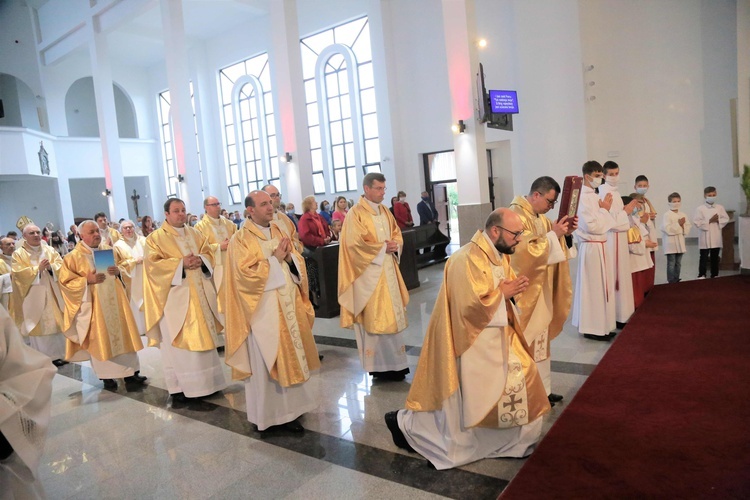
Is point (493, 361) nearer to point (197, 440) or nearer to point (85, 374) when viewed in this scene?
point (197, 440)

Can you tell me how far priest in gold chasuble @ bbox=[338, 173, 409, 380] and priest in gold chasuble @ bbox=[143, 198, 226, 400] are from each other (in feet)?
4.69

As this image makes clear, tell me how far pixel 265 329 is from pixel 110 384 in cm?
311

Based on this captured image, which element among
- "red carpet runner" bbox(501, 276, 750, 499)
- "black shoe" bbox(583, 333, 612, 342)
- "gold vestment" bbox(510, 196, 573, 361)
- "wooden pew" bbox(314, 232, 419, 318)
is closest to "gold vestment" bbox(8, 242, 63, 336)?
"wooden pew" bbox(314, 232, 419, 318)

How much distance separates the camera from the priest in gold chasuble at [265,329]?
13.8 ft

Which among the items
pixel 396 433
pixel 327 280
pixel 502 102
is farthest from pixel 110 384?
pixel 502 102

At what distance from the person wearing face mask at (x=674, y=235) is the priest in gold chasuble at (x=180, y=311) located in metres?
7.11

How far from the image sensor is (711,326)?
583 cm

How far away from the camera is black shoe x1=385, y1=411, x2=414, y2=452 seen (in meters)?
3.69

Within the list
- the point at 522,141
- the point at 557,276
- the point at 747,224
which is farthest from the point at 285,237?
the point at 522,141

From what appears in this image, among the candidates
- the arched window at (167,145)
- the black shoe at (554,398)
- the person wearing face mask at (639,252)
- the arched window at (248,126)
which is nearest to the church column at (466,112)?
the person wearing face mask at (639,252)

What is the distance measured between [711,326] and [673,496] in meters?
3.82

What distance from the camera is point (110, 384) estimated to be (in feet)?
20.2

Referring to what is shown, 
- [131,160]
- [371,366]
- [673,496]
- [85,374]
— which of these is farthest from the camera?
[131,160]

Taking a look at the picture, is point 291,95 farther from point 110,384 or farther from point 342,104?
point 110,384
